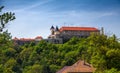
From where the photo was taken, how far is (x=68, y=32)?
520 feet

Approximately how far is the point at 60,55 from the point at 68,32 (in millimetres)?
38599

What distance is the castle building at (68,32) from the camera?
512 ft

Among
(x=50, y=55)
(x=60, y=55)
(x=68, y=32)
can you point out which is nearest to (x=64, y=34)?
(x=68, y=32)

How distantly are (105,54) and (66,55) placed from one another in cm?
7525

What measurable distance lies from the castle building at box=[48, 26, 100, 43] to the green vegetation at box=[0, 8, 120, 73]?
15.3 metres

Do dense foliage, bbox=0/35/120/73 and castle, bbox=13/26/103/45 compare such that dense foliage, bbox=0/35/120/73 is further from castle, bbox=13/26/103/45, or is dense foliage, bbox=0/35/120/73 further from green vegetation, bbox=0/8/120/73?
castle, bbox=13/26/103/45

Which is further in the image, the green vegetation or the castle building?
the castle building

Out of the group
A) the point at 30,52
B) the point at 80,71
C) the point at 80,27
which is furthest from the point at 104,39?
the point at 80,27

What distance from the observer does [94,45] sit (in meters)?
42.3

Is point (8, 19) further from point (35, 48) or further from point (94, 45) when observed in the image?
point (35, 48)

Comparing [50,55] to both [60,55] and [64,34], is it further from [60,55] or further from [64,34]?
[64,34]

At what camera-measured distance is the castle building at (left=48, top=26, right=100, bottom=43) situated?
156 meters

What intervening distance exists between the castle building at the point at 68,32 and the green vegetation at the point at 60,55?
1535 centimetres

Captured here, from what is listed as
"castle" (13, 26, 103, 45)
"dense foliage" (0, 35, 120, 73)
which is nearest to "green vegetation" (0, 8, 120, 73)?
"dense foliage" (0, 35, 120, 73)
